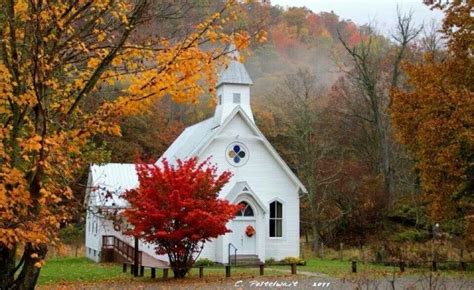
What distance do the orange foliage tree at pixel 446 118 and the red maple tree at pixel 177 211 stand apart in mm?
7445

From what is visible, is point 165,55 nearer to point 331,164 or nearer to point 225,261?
point 225,261

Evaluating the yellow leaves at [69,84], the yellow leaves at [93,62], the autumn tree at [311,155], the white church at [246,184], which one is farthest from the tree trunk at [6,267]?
the autumn tree at [311,155]

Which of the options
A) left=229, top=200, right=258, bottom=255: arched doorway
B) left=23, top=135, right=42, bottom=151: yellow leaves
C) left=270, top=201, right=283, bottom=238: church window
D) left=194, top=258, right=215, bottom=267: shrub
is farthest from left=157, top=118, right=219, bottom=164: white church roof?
left=23, top=135, right=42, bottom=151: yellow leaves

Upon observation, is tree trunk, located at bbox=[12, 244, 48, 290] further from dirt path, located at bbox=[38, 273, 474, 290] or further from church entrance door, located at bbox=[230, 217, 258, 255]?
church entrance door, located at bbox=[230, 217, 258, 255]

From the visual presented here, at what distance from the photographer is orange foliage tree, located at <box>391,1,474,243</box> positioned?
19969 millimetres

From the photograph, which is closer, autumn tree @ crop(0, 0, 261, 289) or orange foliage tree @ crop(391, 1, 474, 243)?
autumn tree @ crop(0, 0, 261, 289)

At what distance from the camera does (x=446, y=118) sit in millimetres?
20562

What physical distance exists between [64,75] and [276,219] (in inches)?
988

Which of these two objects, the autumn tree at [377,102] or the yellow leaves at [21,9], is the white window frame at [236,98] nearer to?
the autumn tree at [377,102]

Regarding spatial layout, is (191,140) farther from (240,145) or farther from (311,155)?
(311,155)

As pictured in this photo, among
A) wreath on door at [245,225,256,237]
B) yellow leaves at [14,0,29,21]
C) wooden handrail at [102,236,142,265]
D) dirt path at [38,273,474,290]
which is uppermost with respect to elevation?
yellow leaves at [14,0,29,21]

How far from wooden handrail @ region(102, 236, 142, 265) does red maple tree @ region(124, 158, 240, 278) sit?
27.2 feet

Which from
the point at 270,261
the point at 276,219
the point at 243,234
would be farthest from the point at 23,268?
the point at 276,219

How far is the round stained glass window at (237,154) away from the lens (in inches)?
1227
